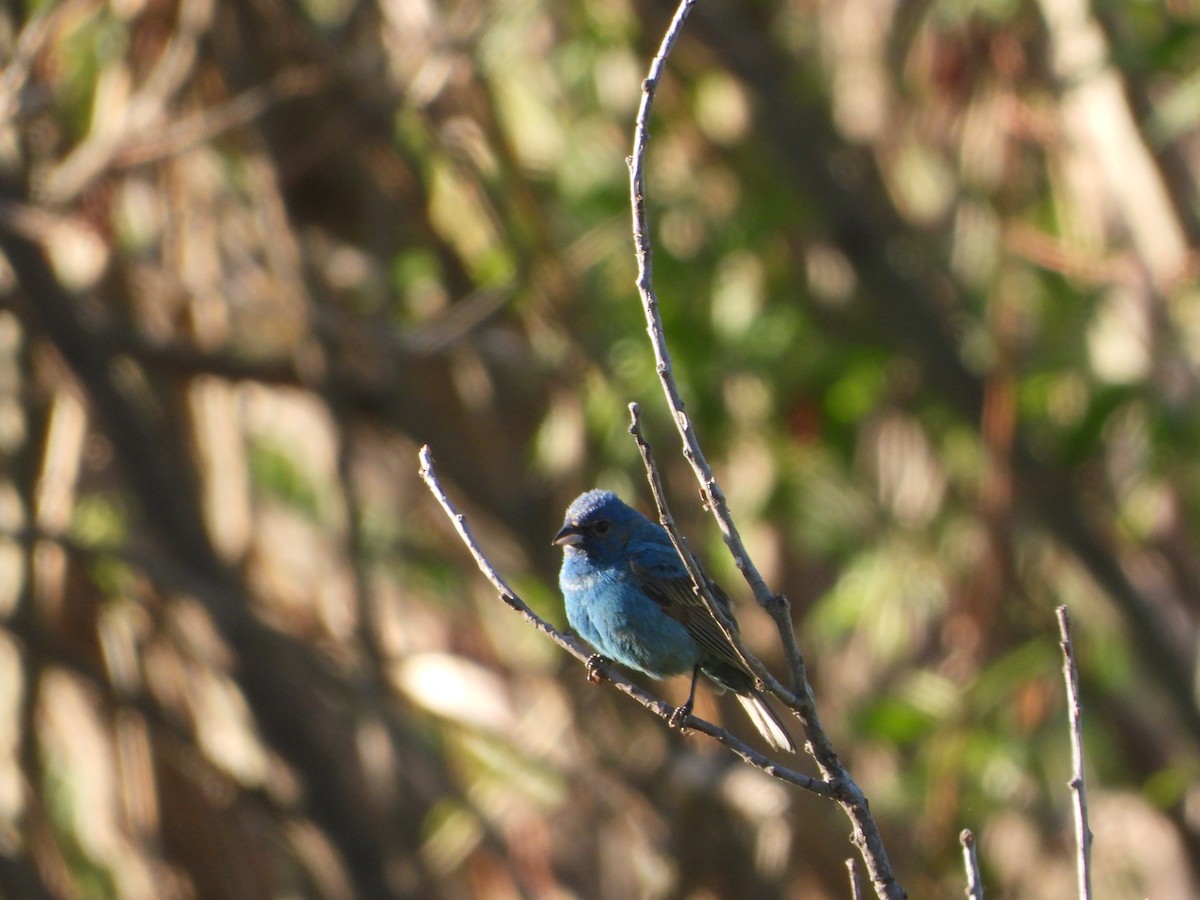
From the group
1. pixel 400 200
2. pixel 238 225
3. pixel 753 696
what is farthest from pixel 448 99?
pixel 753 696

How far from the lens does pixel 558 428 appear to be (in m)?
8.16

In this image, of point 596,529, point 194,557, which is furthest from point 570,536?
point 194,557

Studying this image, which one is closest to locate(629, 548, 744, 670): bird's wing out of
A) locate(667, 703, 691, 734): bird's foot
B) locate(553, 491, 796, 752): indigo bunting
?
locate(553, 491, 796, 752): indigo bunting

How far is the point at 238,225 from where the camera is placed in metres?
8.69

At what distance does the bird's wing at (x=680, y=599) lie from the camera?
4703 millimetres

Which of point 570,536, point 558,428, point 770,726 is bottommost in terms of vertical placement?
point 770,726

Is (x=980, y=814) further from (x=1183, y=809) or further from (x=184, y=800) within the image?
(x=184, y=800)

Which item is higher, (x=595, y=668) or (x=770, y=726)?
(x=770, y=726)

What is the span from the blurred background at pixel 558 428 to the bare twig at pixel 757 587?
13.9 ft

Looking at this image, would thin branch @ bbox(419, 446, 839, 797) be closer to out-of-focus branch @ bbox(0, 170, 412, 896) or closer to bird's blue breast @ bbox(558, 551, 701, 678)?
bird's blue breast @ bbox(558, 551, 701, 678)

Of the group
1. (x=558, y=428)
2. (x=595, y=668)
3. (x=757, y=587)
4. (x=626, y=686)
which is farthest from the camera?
(x=558, y=428)

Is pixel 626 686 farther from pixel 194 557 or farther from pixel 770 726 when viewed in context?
pixel 194 557

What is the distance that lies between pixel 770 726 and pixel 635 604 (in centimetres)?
68

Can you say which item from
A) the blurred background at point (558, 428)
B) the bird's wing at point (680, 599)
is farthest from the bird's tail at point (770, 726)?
the blurred background at point (558, 428)
